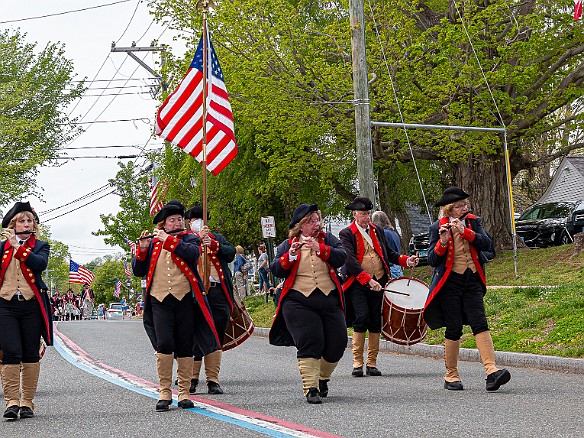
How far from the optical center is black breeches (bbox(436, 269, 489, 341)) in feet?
33.6

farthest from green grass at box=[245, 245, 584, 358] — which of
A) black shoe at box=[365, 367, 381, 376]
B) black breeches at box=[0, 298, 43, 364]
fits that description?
black breeches at box=[0, 298, 43, 364]

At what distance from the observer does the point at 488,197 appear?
30.1 meters

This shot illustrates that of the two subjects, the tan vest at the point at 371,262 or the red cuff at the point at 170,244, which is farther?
the tan vest at the point at 371,262

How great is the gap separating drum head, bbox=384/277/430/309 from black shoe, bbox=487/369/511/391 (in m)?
2.20

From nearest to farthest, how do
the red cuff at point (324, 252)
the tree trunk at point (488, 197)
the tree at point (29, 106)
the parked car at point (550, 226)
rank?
the red cuff at point (324, 252) < the tree trunk at point (488, 197) < the parked car at point (550, 226) < the tree at point (29, 106)

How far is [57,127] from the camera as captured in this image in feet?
162

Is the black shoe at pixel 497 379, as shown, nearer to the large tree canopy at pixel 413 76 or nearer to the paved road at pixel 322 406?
the paved road at pixel 322 406

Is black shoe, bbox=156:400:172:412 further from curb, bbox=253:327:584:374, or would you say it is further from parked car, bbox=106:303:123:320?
parked car, bbox=106:303:123:320

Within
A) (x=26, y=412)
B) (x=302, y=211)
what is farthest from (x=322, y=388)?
(x=26, y=412)

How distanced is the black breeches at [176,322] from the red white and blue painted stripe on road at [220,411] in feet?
1.82

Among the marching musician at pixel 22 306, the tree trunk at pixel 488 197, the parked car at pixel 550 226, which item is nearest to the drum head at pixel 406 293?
the marching musician at pixel 22 306

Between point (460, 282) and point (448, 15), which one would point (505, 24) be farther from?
point (460, 282)

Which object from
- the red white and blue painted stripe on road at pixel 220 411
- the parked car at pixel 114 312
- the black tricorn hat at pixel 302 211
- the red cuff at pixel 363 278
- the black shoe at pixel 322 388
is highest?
the black tricorn hat at pixel 302 211

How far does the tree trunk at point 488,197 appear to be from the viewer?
30.1 meters
